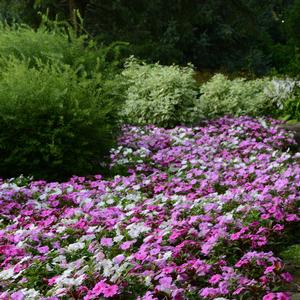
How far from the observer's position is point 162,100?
9094 millimetres

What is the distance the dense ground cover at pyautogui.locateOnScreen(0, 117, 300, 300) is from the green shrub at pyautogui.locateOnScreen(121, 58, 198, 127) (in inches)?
109

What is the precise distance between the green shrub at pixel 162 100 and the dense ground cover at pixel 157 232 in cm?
276

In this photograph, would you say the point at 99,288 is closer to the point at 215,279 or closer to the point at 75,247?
the point at 215,279

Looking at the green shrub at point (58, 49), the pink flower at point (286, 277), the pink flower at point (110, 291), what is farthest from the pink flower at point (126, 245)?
the green shrub at point (58, 49)

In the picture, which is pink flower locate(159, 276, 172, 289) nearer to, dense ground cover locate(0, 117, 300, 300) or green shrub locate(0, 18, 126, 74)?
dense ground cover locate(0, 117, 300, 300)

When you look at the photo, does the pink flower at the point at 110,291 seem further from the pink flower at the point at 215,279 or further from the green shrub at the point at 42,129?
the green shrub at the point at 42,129

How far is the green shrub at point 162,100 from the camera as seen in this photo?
8945 mm

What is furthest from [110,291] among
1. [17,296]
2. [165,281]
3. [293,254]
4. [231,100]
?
[231,100]

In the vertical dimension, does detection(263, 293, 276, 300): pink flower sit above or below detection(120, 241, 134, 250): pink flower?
above

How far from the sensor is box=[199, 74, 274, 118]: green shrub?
9.88 m

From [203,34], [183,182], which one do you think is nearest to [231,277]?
[183,182]

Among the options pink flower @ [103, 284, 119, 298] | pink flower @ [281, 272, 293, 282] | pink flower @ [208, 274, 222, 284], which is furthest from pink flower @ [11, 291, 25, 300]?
pink flower @ [281, 272, 293, 282]

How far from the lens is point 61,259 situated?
3.14 meters

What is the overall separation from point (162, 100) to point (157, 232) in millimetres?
5687
